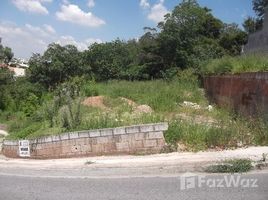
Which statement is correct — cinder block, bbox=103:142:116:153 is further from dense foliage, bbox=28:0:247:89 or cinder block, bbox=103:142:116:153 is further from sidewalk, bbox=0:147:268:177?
dense foliage, bbox=28:0:247:89

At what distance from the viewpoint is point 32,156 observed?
439 inches

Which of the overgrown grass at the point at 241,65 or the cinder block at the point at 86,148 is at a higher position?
the overgrown grass at the point at 241,65

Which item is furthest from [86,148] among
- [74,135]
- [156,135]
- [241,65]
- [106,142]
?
[241,65]

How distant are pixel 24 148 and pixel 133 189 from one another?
17.2 ft

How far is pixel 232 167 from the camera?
754cm

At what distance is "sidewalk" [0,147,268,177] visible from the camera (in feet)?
26.2

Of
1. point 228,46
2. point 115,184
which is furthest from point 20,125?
point 228,46

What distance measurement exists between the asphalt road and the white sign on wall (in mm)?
2992

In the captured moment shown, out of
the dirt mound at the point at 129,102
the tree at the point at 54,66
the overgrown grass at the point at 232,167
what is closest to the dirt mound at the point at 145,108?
the dirt mound at the point at 129,102

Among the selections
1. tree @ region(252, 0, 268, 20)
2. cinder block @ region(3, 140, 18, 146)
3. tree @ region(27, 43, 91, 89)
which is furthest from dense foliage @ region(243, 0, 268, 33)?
cinder block @ region(3, 140, 18, 146)

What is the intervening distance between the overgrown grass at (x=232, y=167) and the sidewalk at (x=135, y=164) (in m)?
0.24

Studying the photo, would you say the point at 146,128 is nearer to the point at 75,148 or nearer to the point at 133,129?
the point at 133,129

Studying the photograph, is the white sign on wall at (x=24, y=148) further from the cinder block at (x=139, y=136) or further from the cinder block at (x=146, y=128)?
the cinder block at (x=146, y=128)

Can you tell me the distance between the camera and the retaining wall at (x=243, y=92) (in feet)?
40.3
